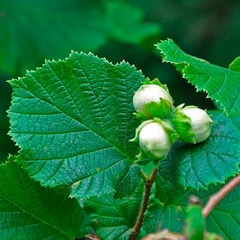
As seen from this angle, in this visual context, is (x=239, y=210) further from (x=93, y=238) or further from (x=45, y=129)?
(x=45, y=129)

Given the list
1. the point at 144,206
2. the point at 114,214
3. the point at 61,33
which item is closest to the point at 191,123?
the point at 144,206

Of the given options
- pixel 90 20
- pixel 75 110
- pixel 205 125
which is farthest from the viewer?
pixel 90 20

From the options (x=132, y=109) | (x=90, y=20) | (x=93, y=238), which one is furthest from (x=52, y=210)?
(x=90, y=20)

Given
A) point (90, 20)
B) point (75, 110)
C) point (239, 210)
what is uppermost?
point (90, 20)

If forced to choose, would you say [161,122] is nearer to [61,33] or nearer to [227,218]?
[227,218]

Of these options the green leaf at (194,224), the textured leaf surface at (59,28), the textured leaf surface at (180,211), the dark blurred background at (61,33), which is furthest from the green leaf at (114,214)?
the textured leaf surface at (59,28)

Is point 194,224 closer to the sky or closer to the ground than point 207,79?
closer to the ground
